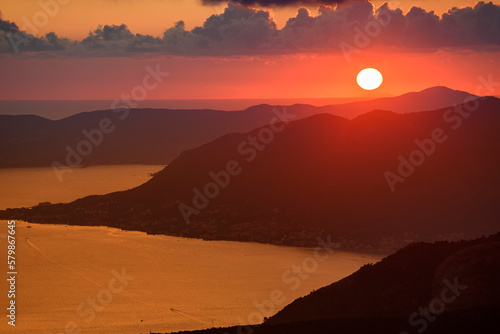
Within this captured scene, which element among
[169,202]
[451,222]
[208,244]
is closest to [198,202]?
[169,202]

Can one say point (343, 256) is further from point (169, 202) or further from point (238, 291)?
point (169, 202)
